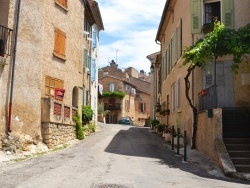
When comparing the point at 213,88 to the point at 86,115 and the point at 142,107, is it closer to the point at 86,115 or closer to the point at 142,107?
the point at 86,115

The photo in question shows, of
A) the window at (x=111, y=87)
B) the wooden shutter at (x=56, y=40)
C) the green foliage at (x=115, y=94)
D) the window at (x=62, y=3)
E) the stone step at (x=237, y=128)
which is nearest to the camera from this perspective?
the stone step at (x=237, y=128)

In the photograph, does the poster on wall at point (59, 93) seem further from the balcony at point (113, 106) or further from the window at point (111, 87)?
the window at point (111, 87)

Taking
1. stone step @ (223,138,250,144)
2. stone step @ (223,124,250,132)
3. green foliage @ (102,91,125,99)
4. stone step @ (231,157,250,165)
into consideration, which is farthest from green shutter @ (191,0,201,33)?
green foliage @ (102,91,125,99)

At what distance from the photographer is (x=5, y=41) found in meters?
15.4

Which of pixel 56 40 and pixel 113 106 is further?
pixel 113 106

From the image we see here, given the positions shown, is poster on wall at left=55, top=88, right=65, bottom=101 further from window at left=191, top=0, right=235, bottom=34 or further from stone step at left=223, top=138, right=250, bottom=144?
stone step at left=223, top=138, right=250, bottom=144

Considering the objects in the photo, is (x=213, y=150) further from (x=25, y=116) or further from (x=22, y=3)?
(x=22, y=3)

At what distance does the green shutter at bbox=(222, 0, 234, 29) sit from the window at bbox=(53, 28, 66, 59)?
8.65 m

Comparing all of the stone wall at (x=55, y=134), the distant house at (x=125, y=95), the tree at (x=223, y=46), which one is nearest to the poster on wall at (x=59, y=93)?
the stone wall at (x=55, y=134)

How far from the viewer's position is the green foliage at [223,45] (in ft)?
42.6

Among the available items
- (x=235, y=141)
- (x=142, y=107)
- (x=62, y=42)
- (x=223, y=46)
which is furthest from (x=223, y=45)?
(x=142, y=107)

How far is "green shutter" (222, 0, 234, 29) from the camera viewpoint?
15.5 m

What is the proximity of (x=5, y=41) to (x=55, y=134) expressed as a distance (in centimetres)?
512

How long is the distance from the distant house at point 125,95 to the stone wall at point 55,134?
38.3m
